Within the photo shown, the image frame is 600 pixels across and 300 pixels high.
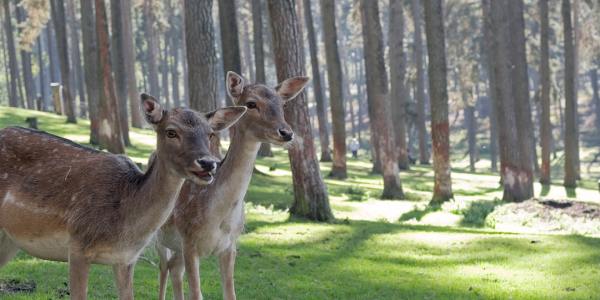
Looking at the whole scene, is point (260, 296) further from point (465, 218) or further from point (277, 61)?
point (465, 218)

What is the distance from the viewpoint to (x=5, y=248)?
7758 millimetres

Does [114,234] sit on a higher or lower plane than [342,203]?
higher

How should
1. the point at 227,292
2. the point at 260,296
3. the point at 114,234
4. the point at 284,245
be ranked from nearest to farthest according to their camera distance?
the point at 114,234, the point at 227,292, the point at 260,296, the point at 284,245

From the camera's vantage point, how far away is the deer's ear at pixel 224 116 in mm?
7230

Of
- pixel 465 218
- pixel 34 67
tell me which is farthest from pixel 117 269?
pixel 34 67

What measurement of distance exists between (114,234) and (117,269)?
0.44 m

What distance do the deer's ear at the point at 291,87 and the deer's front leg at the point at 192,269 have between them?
1.87 meters

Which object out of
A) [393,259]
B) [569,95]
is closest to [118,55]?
[569,95]

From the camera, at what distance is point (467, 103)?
5503 cm

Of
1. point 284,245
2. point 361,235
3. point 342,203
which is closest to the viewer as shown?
point 284,245

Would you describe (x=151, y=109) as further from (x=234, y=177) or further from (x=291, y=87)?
(x=291, y=87)

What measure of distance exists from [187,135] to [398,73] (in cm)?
3299

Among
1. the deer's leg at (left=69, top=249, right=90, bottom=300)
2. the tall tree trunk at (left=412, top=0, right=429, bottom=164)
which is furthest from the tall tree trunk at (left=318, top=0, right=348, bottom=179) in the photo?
the deer's leg at (left=69, top=249, right=90, bottom=300)

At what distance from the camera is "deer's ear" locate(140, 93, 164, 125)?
6.93 m
